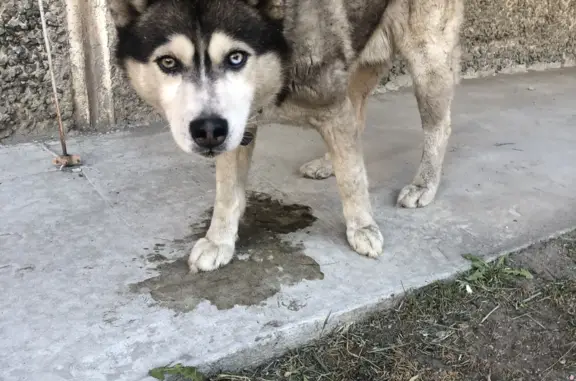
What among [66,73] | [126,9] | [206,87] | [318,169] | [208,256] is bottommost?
[318,169]

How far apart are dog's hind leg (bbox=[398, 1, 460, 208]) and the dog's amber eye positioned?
1.38 meters

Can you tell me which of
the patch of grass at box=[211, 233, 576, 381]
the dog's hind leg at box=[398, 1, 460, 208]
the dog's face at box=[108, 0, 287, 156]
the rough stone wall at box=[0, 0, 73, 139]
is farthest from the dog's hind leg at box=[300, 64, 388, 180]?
the rough stone wall at box=[0, 0, 73, 139]

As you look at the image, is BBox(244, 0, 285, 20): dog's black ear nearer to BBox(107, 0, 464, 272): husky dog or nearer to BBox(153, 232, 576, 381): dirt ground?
BBox(107, 0, 464, 272): husky dog

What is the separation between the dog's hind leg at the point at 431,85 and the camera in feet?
9.44

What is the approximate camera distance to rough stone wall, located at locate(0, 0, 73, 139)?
3.37 metres

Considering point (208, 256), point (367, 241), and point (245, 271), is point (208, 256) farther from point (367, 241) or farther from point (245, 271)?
point (367, 241)

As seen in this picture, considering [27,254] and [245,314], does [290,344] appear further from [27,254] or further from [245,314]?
[27,254]

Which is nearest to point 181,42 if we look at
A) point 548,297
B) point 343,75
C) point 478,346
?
point 343,75

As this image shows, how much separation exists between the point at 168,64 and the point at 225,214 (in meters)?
0.71

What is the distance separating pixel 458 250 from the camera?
247cm

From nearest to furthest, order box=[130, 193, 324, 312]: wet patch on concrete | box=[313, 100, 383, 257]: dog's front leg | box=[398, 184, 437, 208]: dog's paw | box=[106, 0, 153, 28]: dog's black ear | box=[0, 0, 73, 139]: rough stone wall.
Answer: box=[106, 0, 153, 28]: dog's black ear < box=[130, 193, 324, 312]: wet patch on concrete < box=[313, 100, 383, 257]: dog's front leg < box=[398, 184, 437, 208]: dog's paw < box=[0, 0, 73, 139]: rough stone wall

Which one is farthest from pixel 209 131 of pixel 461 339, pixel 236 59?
pixel 461 339

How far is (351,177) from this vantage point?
8.08ft

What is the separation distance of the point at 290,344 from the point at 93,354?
1.98 feet
